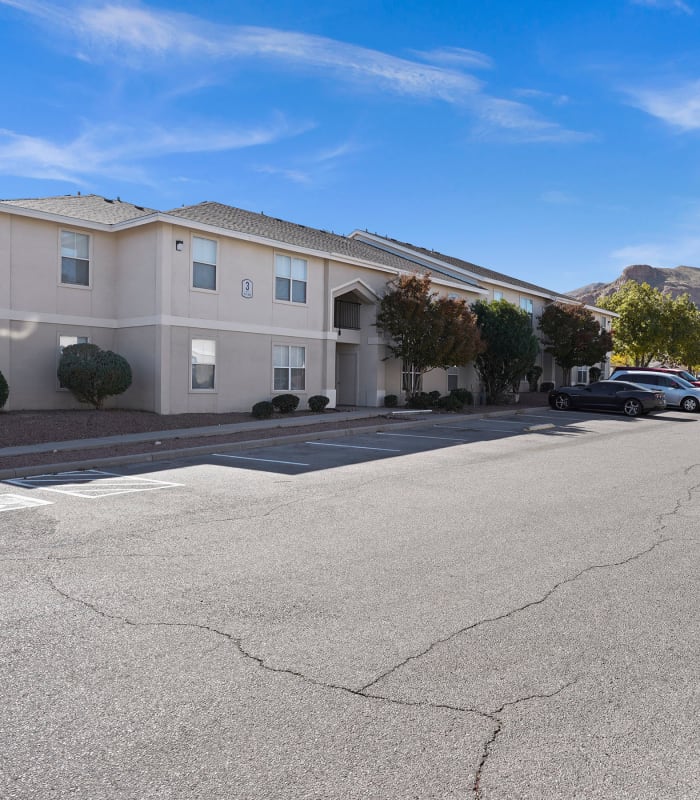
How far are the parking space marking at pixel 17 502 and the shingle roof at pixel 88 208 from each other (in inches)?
498

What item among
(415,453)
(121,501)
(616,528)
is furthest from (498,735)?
(415,453)

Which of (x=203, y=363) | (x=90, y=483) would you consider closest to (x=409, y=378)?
(x=203, y=363)

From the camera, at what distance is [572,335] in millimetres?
37562

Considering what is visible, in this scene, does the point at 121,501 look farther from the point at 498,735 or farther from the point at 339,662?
the point at 498,735

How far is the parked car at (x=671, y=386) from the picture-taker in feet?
97.3

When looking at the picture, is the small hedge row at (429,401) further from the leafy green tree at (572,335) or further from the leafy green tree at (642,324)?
the leafy green tree at (642,324)

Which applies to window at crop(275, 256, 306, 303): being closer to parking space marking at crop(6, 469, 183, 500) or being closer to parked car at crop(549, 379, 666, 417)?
parked car at crop(549, 379, 666, 417)

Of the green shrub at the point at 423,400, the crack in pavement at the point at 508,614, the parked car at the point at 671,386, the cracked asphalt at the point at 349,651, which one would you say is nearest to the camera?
the cracked asphalt at the point at 349,651

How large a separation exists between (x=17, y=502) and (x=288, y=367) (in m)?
15.1

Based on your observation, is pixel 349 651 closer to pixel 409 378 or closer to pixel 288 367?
pixel 288 367

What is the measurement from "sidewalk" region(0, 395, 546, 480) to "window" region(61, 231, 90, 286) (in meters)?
6.61

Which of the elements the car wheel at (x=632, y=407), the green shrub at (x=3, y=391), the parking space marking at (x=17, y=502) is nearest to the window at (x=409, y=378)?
the car wheel at (x=632, y=407)

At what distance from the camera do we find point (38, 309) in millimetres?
20047

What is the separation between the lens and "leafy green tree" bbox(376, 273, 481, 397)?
25703 mm
